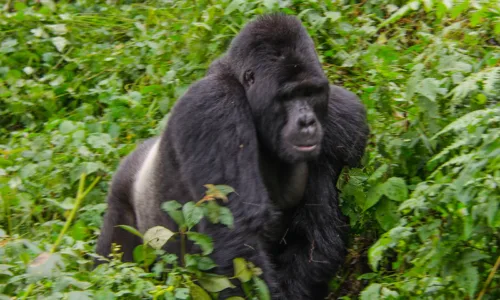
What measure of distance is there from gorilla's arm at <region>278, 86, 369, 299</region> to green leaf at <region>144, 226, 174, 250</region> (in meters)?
0.93

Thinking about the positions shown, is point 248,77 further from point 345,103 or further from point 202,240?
point 202,240

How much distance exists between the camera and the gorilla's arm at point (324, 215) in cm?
441

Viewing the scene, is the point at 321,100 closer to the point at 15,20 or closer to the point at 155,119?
the point at 155,119

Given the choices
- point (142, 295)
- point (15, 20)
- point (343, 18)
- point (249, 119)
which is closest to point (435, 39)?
point (343, 18)

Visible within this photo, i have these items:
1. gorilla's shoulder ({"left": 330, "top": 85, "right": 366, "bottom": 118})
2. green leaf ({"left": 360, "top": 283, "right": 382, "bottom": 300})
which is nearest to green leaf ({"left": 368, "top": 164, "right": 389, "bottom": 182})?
gorilla's shoulder ({"left": 330, "top": 85, "right": 366, "bottom": 118})

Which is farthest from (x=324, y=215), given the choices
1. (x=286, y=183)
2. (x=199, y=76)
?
(x=199, y=76)

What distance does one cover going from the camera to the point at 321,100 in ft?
14.1

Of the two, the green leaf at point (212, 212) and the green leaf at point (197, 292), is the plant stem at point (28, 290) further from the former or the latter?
the green leaf at point (212, 212)

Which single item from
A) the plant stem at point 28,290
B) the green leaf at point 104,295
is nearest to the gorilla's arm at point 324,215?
the green leaf at point 104,295

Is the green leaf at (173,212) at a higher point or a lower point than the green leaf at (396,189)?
higher

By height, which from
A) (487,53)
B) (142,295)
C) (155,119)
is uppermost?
(487,53)

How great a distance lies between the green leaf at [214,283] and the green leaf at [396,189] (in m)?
1.03

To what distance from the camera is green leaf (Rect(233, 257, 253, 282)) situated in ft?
12.4

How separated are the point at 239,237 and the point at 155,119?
2.03 metres
